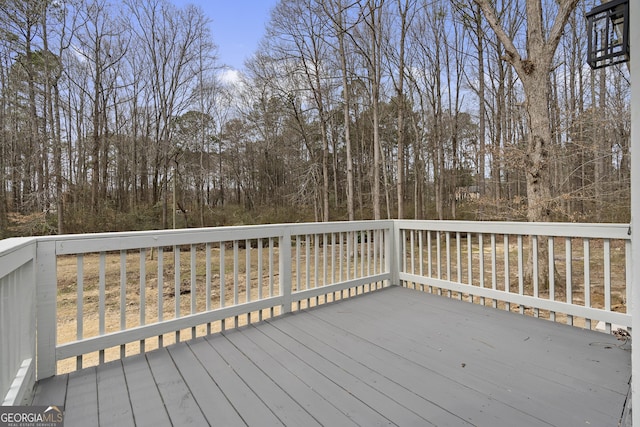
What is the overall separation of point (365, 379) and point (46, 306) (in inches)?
75.2

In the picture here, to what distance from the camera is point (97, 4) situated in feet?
31.2

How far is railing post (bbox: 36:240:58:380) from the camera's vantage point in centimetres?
187

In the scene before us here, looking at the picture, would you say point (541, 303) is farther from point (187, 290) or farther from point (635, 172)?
point (187, 290)

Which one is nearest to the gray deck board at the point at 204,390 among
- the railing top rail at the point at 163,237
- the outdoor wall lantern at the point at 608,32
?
the railing top rail at the point at 163,237

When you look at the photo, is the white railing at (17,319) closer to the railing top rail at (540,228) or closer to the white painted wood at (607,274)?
the railing top rail at (540,228)

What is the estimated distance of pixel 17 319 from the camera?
1.63 metres

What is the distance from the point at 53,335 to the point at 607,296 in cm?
381

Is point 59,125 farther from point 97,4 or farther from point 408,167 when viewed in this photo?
point 408,167

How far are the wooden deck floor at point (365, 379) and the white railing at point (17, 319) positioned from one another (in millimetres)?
205

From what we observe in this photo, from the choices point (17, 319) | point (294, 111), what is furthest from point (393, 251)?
point (294, 111)

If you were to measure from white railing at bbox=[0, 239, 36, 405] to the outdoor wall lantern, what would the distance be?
10.3 ft

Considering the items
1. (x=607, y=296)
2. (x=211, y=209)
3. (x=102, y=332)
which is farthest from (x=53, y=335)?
(x=211, y=209)

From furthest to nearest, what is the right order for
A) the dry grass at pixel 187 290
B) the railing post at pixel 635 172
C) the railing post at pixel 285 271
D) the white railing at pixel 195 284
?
the dry grass at pixel 187 290 → the railing post at pixel 285 271 → the white railing at pixel 195 284 → the railing post at pixel 635 172

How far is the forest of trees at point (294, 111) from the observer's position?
689 cm
